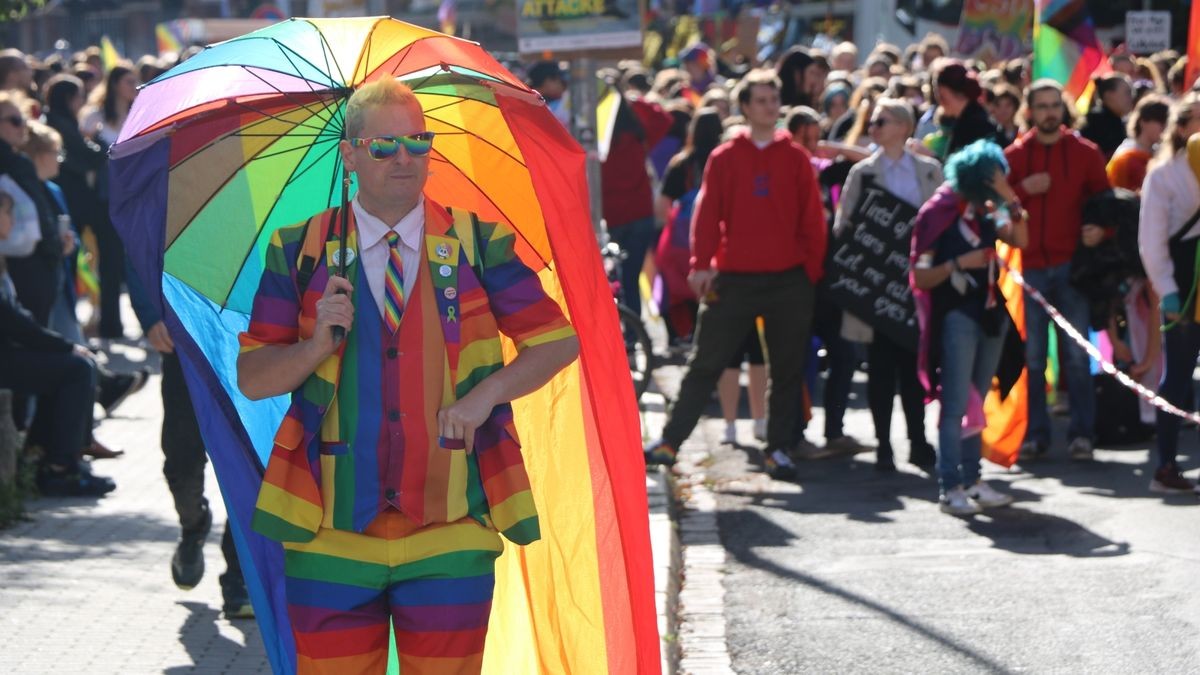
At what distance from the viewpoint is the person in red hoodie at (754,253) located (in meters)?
9.57

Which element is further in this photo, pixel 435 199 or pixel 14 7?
pixel 14 7

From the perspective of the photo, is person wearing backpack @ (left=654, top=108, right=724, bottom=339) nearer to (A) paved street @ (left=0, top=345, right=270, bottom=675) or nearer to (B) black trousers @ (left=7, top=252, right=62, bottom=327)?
(B) black trousers @ (left=7, top=252, right=62, bottom=327)

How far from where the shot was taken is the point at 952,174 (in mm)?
8812

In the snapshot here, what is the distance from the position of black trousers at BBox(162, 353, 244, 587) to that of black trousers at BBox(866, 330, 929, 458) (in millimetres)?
4172

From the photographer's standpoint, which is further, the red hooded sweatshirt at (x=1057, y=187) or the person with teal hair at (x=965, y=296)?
the red hooded sweatshirt at (x=1057, y=187)

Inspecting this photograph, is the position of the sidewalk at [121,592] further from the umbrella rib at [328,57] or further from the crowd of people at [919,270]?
the umbrella rib at [328,57]

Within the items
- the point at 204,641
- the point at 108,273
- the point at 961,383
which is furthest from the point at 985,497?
the point at 108,273

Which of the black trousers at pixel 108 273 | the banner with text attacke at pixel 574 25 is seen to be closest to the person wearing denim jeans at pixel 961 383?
the banner with text attacke at pixel 574 25

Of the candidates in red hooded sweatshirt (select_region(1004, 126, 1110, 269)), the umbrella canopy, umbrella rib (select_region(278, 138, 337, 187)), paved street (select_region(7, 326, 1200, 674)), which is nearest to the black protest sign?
red hooded sweatshirt (select_region(1004, 126, 1110, 269))

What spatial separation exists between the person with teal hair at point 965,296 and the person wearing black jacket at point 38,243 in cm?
495

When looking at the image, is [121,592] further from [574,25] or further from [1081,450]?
[1081,450]

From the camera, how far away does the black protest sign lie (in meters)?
10.0

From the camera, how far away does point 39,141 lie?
10.8 metres

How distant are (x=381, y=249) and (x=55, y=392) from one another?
238 inches
